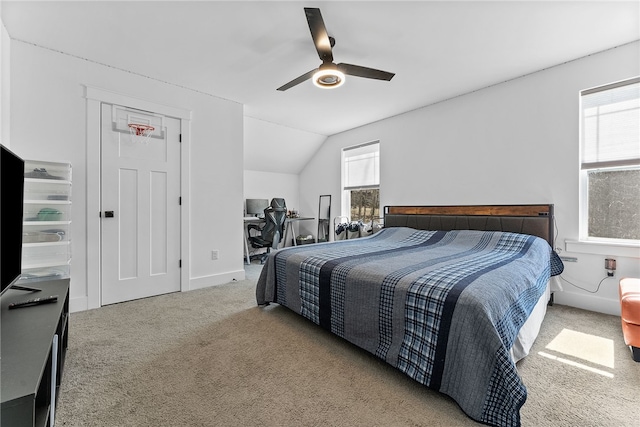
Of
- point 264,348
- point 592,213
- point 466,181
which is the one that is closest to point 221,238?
point 264,348

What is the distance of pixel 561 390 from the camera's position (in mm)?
1481

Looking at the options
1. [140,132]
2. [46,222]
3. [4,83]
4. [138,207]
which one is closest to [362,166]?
[140,132]

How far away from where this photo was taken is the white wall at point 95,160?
95.1 inches

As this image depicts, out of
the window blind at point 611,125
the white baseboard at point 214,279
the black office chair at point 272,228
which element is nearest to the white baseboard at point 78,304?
the white baseboard at point 214,279

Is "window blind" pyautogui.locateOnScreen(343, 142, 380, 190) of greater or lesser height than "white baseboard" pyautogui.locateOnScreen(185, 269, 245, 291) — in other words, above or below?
Answer: above

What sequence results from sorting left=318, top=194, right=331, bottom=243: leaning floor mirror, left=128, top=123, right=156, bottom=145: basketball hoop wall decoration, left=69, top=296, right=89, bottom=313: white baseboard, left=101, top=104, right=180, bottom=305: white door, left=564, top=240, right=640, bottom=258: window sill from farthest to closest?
left=318, top=194, right=331, bottom=243: leaning floor mirror < left=128, top=123, right=156, bottom=145: basketball hoop wall decoration < left=101, top=104, right=180, bottom=305: white door < left=69, top=296, right=89, bottom=313: white baseboard < left=564, top=240, right=640, bottom=258: window sill

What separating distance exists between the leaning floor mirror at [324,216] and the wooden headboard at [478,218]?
4.88 ft

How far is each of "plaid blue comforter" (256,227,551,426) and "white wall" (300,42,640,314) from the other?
0.61m

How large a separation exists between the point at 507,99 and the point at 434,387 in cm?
321

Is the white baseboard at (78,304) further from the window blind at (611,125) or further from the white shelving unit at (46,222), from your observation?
the window blind at (611,125)

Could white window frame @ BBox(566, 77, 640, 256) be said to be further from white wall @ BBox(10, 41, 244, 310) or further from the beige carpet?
white wall @ BBox(10, 41, 244, 310)

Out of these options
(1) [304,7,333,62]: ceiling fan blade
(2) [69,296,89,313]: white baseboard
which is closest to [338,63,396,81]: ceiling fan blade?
(1) [304,7,333,62]: ceiling fan blade

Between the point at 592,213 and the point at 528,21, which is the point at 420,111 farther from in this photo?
the point at 592,213

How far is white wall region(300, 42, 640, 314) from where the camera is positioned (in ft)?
8.59
